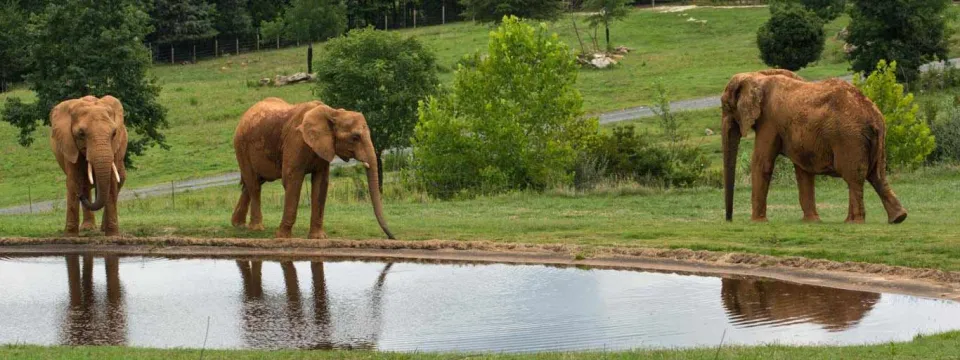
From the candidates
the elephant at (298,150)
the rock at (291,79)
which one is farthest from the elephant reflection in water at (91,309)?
the rock at (291,79)

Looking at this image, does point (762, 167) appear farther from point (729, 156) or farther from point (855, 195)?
point (855, 195)

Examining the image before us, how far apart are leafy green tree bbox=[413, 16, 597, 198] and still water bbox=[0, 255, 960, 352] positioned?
53.4 feet

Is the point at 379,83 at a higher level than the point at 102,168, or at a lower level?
lower

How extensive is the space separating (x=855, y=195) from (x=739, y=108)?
3153 mm

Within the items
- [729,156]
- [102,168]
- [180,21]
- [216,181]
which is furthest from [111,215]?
[180,21]

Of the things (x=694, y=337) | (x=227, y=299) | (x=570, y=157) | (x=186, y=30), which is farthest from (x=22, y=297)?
(x=186, y=30)

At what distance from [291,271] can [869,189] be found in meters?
18.0

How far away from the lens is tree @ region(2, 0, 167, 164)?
157ft

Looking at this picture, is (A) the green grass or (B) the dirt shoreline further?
(B) the dirt shoreline

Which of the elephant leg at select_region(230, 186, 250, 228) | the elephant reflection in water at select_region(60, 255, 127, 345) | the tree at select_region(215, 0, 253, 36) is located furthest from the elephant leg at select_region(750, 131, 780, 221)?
the tree at select_region(215, 0, 253, 36)

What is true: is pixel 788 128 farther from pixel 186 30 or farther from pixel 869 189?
pixel 186 30

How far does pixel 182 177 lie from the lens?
5753 cm

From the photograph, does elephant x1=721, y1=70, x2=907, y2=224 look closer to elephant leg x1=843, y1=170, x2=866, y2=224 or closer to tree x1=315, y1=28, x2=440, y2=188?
elephant leg x1=843, y1=170, x2=866, y2=224

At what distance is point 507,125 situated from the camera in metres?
41.7
